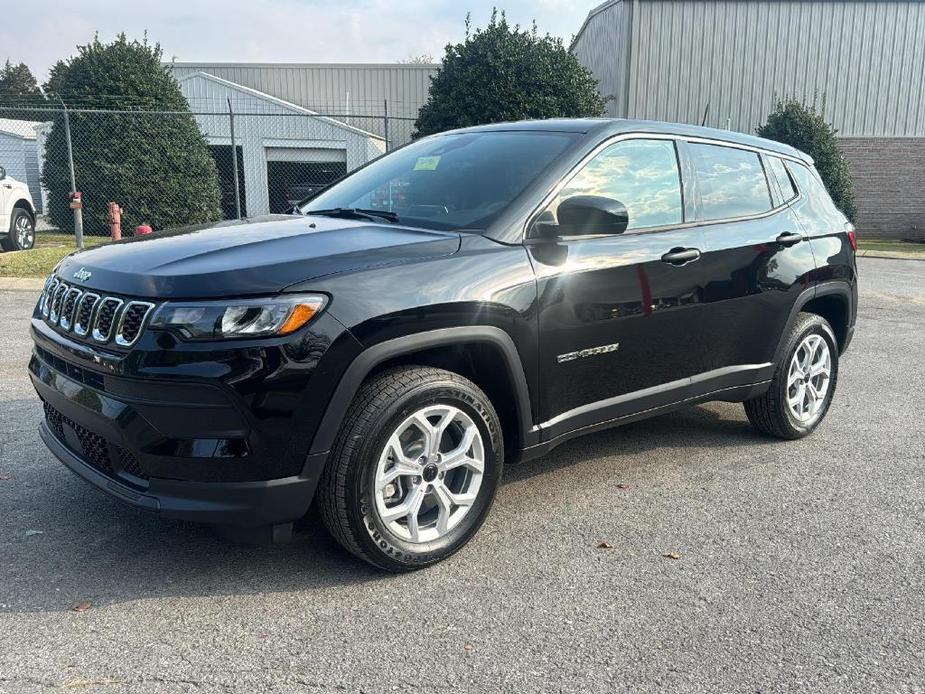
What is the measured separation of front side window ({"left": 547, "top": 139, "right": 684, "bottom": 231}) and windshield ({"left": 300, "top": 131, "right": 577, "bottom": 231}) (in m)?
0.19

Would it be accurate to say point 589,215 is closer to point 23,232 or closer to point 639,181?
point 639,181

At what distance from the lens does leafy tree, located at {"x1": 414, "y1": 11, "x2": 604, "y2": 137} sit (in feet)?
48.2

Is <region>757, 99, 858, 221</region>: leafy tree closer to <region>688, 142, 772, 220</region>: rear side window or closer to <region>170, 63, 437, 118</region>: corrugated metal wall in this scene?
<region>170, 63, 437, 118</region>: corrugated metal wall

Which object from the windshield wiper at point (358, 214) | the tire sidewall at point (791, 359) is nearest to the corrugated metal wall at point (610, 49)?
the tire sidewall at point (791, 359)

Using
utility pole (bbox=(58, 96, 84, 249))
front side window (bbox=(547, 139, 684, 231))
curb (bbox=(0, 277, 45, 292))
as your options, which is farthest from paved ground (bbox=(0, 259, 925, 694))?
utility pole (bbox=(58, 96, 84, 249))

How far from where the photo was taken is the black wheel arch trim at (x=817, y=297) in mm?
4559

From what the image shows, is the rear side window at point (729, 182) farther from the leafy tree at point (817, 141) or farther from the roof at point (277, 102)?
the roof at point (277, 102)

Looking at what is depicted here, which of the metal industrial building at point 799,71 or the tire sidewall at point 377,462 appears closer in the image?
the tire sidewall at point 377,462

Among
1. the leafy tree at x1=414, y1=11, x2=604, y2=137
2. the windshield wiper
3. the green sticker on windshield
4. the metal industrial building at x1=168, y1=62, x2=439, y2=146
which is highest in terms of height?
the metal industrial building at x1=168, y1=62, x2=439, y2=146

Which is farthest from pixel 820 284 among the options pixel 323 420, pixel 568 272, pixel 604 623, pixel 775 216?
pixel 323 420

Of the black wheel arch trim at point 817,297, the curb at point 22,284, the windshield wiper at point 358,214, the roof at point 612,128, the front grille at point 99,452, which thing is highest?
the roof at point 612,128

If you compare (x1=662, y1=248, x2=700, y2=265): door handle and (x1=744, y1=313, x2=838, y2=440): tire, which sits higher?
(x1=662, y1=248, x2=700, y2=265): door handle

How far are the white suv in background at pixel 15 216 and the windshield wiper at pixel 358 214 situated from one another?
38.5ft

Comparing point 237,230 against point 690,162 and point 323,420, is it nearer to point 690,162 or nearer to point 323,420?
point 323,420
